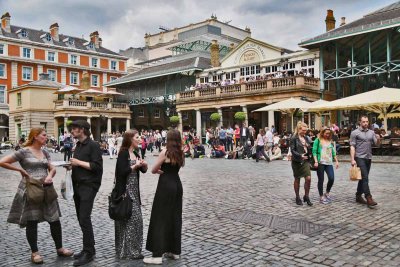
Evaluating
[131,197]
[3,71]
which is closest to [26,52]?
[3,71]

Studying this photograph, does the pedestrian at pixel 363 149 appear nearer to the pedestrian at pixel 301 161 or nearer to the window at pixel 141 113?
the pedestrian at pixel 301 161

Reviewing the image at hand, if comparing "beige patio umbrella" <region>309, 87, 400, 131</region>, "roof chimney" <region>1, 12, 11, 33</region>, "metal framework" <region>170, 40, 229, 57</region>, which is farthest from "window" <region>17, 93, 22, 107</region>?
"beige patio umbrella" <region>309, 87, 400, 131</region>

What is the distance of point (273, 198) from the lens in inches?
359

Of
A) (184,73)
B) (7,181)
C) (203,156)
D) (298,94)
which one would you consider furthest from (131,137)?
(184,73)

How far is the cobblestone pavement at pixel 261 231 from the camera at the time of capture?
16.5 ft

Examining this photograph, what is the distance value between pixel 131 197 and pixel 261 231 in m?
2.33

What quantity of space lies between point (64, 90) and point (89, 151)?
41.9 metres

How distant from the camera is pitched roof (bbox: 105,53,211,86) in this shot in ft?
130

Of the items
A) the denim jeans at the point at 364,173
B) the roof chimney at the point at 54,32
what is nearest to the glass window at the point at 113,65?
the roof chimney at the point at 54,32

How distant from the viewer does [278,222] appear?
6.84m

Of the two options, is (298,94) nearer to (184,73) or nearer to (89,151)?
(184,73)

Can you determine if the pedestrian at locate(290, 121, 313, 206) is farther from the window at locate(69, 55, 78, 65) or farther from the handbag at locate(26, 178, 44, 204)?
the window at locate(69, 55, 78, 65)

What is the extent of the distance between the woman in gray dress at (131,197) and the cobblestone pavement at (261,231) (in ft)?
0.60

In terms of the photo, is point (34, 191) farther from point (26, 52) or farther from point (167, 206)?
point (26, 52)
